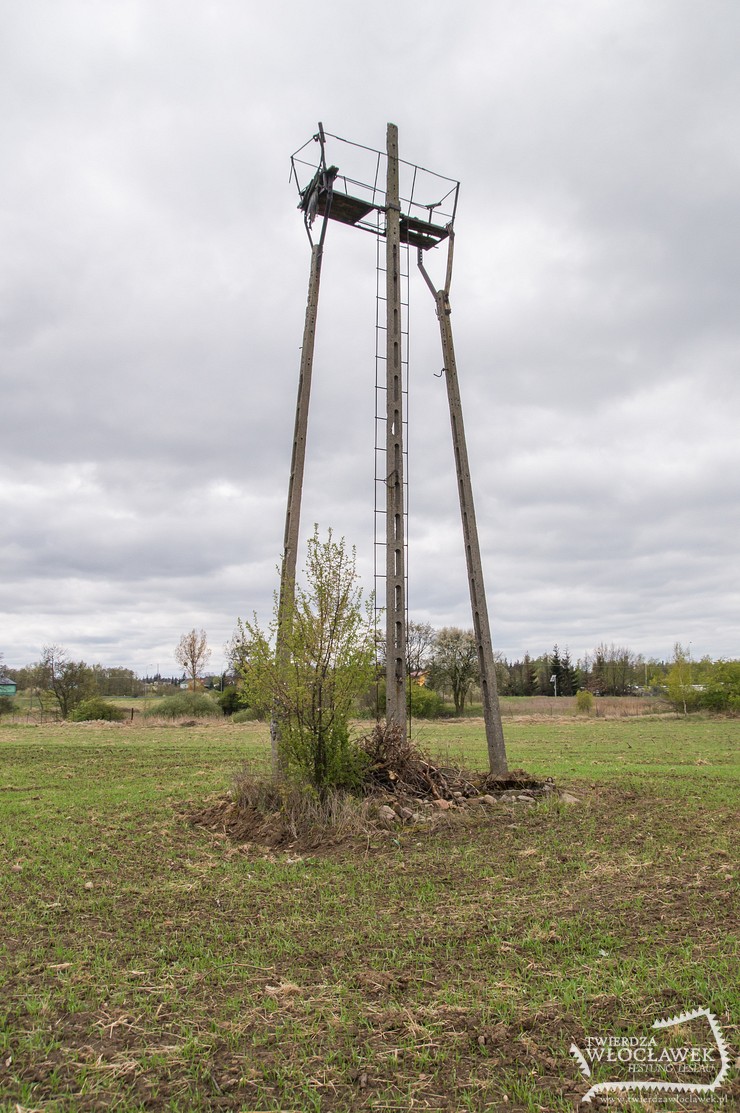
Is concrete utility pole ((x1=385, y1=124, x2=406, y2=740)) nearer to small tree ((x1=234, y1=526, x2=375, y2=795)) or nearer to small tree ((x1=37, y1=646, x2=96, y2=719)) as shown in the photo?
small tree ((x1=234, y1=526, x2=375, y2=795))

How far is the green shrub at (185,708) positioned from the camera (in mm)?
44938

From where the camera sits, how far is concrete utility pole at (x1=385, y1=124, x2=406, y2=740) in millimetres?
11719

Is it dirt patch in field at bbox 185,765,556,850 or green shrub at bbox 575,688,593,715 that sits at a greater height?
green shrub at bbox 575,688,593,715

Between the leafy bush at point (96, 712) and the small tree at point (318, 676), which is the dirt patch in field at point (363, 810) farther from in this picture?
the leafy bush at point (96, 712)

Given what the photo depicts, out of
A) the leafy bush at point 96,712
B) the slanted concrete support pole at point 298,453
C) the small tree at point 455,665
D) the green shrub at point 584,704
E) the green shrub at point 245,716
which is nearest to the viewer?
the slanted concrete support pole at point 298,453

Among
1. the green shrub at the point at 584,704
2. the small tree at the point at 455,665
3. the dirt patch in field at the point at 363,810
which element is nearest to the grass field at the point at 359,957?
the dirt patch in field at the point at 363,810

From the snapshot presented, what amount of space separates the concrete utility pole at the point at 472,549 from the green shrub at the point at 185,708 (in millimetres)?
36311

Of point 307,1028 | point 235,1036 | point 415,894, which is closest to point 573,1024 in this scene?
point 307,1028

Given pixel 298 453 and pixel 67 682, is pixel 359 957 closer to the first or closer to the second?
pixel 298 453

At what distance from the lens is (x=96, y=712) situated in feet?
137

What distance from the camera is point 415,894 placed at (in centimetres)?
647

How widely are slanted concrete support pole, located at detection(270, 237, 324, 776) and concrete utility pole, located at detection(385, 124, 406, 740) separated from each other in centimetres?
138

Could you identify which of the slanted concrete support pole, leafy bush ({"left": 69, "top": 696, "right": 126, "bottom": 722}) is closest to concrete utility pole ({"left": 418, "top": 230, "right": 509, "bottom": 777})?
the slanted concrete support pole

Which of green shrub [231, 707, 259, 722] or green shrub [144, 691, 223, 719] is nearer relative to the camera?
green shrub [231, 707, 259, 722]
